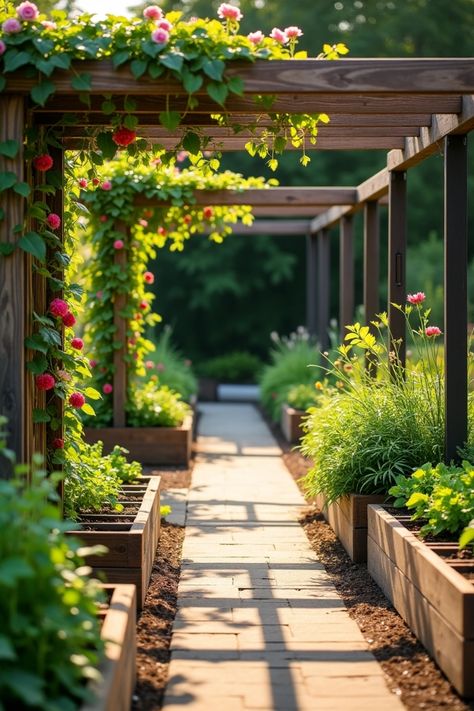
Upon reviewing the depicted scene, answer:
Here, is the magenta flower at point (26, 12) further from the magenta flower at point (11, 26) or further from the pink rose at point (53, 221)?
the pink rose at point (53, 221)

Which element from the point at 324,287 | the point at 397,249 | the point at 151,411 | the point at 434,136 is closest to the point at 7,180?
the point at 434,136

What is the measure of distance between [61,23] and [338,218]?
6448 mm

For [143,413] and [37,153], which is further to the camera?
[143,413]

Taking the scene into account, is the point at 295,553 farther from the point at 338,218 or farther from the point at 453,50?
the point at 453,50

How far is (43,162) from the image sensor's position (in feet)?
13.9

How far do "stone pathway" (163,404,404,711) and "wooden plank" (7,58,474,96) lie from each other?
7.22 ft

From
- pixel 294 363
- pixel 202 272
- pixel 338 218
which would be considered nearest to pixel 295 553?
pixel 338 218

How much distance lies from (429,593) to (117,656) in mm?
1340

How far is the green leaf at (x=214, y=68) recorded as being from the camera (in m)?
3.76

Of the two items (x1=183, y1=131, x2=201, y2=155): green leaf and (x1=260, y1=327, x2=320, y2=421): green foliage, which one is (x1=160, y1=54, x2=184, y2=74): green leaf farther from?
(x1=260, y1=327, x2=320, y2=421): green foliage

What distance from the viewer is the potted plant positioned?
3.21m

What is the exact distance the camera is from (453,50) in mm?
20422

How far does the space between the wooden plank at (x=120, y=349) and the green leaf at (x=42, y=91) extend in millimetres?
5027

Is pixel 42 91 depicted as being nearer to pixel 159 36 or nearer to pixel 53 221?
pixel 159 36
